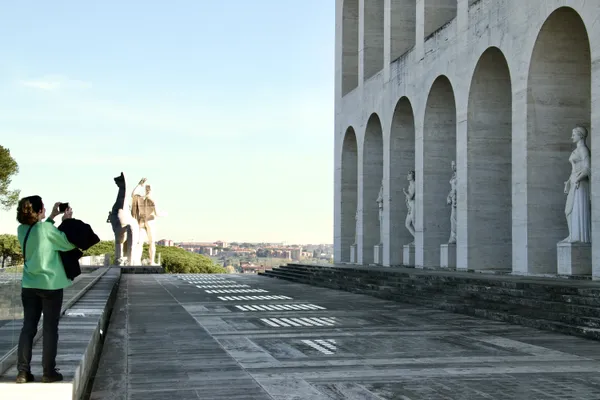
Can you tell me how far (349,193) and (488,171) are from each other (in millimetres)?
16552

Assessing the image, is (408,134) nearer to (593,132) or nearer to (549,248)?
(549,248)

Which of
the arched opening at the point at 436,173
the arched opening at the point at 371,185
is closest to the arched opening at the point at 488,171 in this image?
the arched opening at the point at 436,173

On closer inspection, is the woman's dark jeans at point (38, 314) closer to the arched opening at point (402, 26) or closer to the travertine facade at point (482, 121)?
the travertine facade at point (482, 121)

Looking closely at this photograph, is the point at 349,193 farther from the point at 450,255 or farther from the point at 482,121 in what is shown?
the point at 482,121

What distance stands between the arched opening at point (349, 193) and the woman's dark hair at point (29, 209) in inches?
1359

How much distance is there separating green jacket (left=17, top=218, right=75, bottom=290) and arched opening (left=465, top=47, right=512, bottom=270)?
1947cm

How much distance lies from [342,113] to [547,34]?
68.3 ft

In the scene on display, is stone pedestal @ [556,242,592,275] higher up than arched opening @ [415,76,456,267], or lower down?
lower down

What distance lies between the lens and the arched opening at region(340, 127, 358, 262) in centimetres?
4050

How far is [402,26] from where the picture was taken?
1281 inches

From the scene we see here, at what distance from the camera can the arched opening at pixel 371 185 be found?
36.4m

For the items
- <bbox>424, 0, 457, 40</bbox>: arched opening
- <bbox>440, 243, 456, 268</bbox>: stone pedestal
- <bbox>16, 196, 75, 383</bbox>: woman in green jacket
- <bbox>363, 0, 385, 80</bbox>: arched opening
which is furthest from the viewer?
<bbox>363, 0, 385, 80</bbox>: arched opening

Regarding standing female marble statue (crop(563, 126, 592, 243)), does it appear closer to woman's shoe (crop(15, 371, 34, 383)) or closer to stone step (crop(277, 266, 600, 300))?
stone step (crop(277, 266, 600, 300))

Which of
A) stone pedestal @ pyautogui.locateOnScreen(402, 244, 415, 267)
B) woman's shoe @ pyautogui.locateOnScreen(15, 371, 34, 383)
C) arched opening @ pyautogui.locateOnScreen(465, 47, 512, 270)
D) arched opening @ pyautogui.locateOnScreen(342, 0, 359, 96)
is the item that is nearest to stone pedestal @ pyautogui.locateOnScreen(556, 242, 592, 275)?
arched opening @ pyautogui.locateOnScreen(465, 47, 512, 270)
